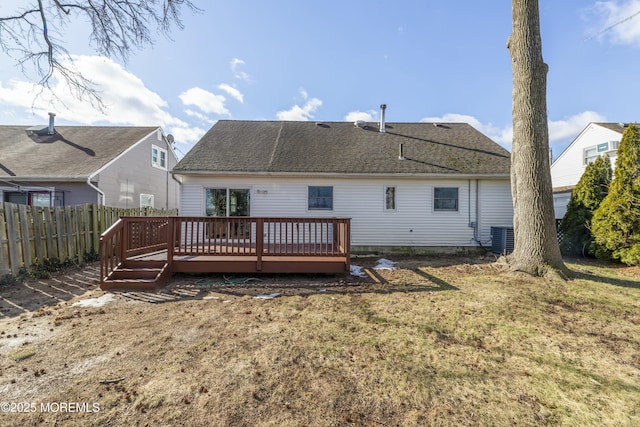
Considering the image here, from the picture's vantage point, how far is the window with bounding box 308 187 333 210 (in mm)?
8953

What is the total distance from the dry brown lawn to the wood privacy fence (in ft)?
2.55

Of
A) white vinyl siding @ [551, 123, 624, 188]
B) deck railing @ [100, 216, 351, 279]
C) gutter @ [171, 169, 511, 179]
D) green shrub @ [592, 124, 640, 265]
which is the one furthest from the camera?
white vinyl siding @ [551, 123, 624, 188]

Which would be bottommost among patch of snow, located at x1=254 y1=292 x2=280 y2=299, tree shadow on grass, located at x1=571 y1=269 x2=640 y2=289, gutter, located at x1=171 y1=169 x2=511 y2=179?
patch of snow, located at x1=254 y1=292 x2=280 y2=299

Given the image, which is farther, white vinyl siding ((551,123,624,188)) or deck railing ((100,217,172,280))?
white vinyl siding ((551,123,624,188))

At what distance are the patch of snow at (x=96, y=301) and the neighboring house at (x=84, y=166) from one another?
7.61 meters

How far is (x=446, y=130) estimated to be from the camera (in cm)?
1178

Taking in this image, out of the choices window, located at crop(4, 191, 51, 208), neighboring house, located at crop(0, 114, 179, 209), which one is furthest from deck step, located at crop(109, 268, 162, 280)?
window, located at crop(4, 191, 51, 208)

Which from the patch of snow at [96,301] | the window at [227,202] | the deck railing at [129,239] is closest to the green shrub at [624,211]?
the window at [227,202]

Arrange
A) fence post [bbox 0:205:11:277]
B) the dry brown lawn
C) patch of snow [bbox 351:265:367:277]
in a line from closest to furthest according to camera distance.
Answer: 1. the dry brown lawn
2. fence post [bbox 0:205:11:277]
3. patch of snow [bbox 351:265:367:277]

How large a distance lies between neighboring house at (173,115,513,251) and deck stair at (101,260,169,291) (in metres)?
3.09

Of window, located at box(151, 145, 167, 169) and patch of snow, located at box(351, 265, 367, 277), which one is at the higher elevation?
window, located at box(151, 145, 167, 169)

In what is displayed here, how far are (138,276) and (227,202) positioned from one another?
12.6 feet

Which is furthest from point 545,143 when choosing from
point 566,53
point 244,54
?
point 244,54

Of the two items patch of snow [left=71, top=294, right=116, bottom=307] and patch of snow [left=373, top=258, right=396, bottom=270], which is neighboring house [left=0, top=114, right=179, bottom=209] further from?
patch of snow [left=373, top=258, right=396, bottom=270]
